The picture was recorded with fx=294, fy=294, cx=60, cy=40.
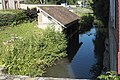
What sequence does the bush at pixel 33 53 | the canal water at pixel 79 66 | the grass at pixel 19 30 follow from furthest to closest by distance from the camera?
the grass at pixel 19 30 < the canal water at pixel 79 66 < the bush at pixel 33 53

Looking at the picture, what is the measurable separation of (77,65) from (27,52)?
22.5 feet

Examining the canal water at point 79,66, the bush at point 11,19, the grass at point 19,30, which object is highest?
the bush at point 11,19

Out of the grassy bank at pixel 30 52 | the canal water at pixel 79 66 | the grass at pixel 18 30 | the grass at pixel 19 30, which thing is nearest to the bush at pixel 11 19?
the grass at pixel 19 30

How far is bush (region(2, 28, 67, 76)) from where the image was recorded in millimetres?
13195

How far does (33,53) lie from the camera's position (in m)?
16.4

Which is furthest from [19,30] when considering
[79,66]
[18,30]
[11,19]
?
[79,66]

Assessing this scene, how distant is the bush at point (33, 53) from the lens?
13195mm

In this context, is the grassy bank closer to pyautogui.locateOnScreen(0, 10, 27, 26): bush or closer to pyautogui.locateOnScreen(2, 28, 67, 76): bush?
pyautogui.locateOnScreen(2, 28, 67, 76): bush

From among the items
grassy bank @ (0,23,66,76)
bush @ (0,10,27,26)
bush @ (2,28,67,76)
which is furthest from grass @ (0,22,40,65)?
bush @ (2,28,67,76)

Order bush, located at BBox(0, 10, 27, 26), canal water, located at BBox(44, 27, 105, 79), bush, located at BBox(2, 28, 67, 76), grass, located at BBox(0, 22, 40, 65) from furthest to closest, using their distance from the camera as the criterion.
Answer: bush, located at BBox(0, 10, 27, 26), grass, located at BBox(0, 22, 40, 65), canal water, located at BBox(44, 27, 105, 79), bush, located at BBox(2, 28, 67, 76)

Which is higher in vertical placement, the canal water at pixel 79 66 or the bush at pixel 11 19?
the bush at pixel 11 19

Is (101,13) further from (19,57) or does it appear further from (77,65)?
(19,57)

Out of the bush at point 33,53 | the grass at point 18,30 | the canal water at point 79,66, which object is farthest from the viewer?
the grass at point 18,30

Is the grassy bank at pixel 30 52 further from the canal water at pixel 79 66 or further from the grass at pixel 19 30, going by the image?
→ the canal water at pixel 79 66
